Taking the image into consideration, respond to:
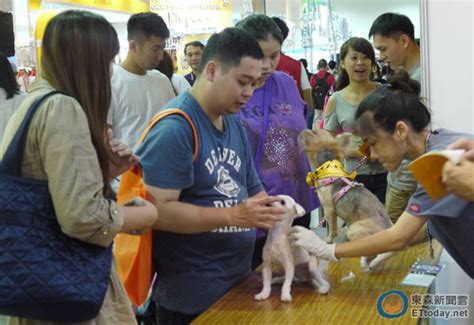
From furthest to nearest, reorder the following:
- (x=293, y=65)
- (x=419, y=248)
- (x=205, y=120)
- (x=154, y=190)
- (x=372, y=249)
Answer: (x=293, y=65) < (x=419, y=248) < (x=372, y=249) < (x=205, y=120) < (x=154, y=190)

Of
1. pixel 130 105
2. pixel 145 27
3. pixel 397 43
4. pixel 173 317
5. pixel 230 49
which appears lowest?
pixel 173 317

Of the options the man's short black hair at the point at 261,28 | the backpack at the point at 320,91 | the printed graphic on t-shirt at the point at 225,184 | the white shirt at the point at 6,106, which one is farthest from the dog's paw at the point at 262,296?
the white shirt at the point at 6,106

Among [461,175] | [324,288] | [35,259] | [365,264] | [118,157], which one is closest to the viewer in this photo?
[35,259]

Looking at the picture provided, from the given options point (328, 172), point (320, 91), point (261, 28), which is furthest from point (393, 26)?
point (328, 172)

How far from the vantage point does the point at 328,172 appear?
74.0 inches

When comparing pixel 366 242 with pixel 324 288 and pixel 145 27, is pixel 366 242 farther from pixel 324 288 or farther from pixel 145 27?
pixel 145 27

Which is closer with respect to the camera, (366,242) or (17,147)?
(17,147)

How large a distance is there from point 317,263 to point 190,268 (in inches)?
16.3

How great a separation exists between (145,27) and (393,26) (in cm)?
123

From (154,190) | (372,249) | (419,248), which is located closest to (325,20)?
(419,248)

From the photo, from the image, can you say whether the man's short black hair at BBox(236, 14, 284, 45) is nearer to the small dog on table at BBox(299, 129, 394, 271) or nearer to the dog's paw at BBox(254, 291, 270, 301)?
the small dog on table at BBox(299, 129, 394, 271)

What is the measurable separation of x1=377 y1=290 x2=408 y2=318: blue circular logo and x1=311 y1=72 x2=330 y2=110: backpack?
160 centimetres

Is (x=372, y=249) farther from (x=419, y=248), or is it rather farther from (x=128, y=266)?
(x=128, y=266)

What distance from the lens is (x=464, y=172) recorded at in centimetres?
120
